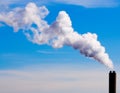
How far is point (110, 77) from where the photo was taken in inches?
2165

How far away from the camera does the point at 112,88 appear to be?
54844 millimetres

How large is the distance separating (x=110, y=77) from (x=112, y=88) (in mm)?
1132
